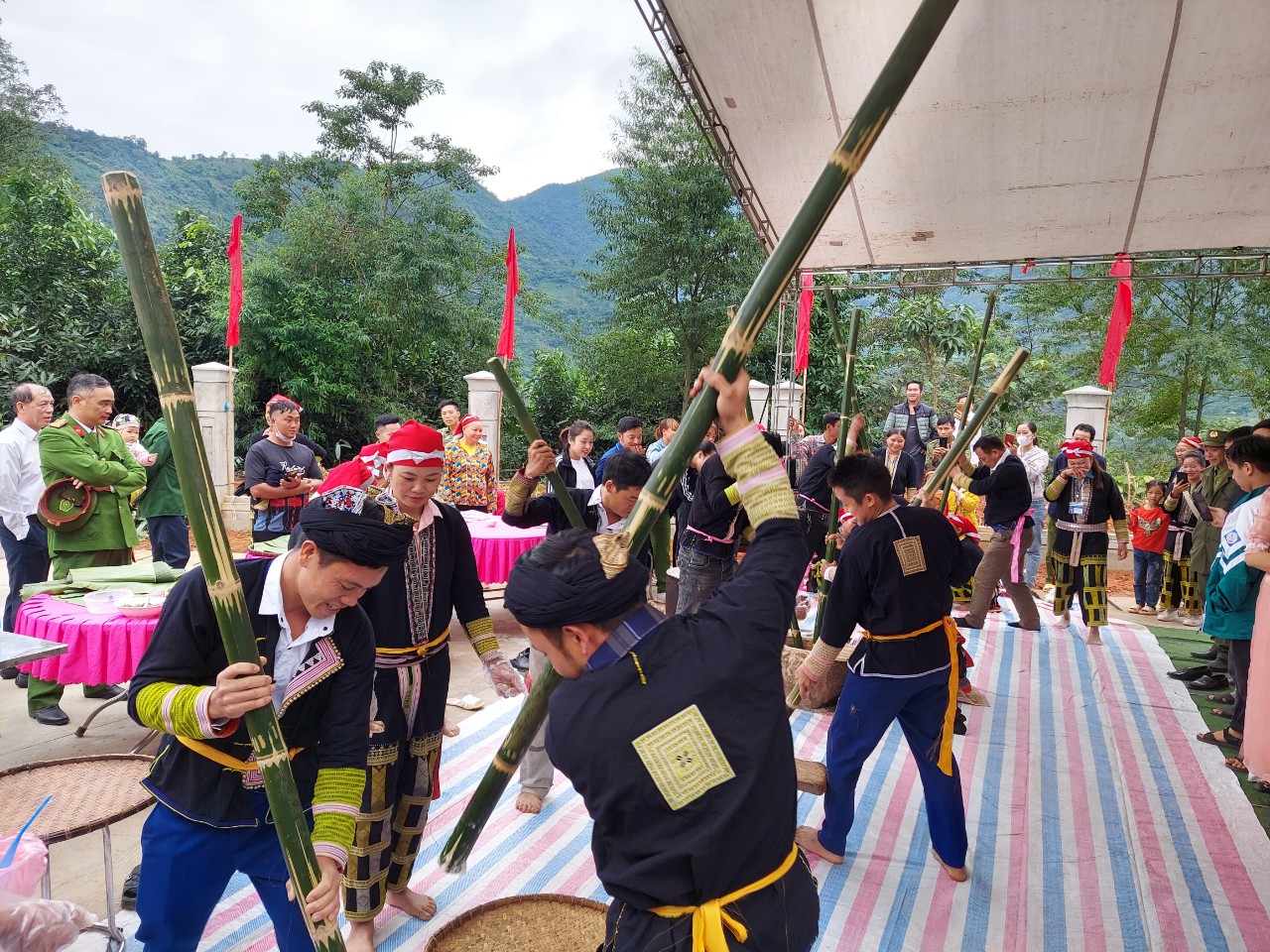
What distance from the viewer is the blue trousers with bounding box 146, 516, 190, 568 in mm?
5785

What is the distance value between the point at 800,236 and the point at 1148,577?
863 cm

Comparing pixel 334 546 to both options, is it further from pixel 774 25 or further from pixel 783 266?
pixel 774 25

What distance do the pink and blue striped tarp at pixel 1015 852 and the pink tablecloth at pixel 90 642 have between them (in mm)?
1357

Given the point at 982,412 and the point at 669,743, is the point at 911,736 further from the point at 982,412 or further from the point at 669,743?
the point at 669,743

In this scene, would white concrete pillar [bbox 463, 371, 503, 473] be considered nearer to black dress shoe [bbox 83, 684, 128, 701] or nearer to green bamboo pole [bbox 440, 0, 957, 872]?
black dress shoe [bbox 83, 684, 128, 701]

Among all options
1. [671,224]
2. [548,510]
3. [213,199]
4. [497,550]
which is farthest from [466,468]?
[213,199]

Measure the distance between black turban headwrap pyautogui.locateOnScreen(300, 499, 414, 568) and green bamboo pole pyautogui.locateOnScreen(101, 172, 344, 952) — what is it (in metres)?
0.24

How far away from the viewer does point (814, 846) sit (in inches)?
131

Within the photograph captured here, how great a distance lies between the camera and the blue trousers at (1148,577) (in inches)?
320

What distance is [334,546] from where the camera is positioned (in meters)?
1.69

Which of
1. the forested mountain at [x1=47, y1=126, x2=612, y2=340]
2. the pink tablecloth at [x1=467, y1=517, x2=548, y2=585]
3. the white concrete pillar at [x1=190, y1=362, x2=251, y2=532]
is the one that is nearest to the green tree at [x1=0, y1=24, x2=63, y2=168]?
the forested mountain at [x1=47, y1=126, x2=612, y2=340]

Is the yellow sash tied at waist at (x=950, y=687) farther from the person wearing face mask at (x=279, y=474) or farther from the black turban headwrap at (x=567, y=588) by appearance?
the person wearing face mask at (x=279, y=474)

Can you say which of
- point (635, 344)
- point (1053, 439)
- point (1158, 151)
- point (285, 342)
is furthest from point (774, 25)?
point (1053, 439)

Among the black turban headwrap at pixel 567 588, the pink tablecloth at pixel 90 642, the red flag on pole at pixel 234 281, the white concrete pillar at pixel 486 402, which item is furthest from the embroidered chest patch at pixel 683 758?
the white concrete pillar at pixel 486 402
